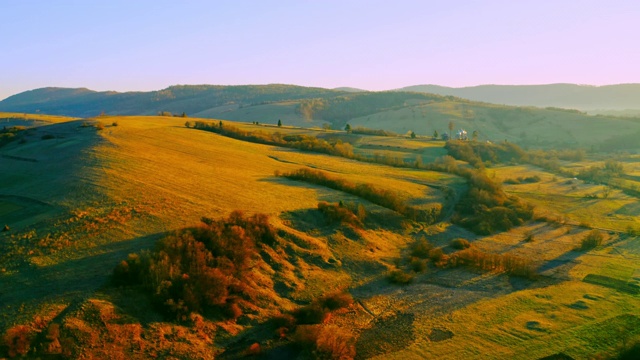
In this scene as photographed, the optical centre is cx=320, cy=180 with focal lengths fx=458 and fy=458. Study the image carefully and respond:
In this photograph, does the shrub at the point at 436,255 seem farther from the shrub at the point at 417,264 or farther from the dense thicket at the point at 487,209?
the dense thicket at the point at 487,209

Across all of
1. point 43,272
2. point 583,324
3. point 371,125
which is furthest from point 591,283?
point 371,125

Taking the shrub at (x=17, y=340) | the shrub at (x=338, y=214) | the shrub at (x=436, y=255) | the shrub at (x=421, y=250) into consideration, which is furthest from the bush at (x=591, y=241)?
the shrub at (x=17, y=340)

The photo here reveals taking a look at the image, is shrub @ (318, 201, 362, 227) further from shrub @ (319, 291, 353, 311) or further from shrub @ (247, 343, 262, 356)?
shrub @ (247, 343, 262, 356)

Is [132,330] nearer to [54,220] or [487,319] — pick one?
[54,220]

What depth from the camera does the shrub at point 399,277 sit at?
2553cm

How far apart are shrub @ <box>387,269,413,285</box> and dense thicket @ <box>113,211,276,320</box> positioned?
7985 millimetres

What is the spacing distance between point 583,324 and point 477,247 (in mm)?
12534

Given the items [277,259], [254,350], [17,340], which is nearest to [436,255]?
[277,259]

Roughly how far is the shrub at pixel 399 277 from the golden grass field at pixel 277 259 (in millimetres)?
502

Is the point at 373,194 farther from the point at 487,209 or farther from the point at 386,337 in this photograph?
the point at 386,337

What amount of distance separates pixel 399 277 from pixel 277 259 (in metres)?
6.98

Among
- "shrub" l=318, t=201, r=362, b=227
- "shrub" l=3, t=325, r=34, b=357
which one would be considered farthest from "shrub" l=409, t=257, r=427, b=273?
"shrub" l=3, t=325, r=34, b=357

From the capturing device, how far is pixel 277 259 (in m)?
23.9

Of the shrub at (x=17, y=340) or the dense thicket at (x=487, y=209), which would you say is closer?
the shrub at (x=17, y=340)
